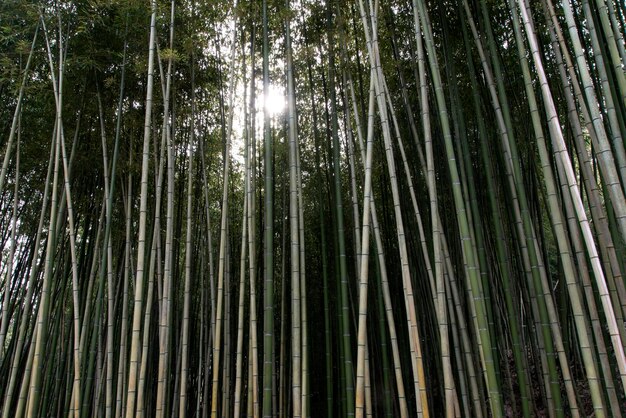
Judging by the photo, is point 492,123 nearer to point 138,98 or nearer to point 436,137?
point 436,137

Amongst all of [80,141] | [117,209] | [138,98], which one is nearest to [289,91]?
[138,98]

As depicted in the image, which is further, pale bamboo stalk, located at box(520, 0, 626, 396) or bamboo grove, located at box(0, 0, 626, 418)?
bamboo grove, located at box(0, 0, 626, 418)

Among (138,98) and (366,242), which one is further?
(138,98)

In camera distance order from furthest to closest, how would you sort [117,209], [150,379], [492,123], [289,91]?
[117,209] < [150,379] < [492,123] < [289,91]

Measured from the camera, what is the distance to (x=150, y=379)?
389cm

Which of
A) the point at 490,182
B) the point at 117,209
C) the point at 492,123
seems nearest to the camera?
the point at 490,182

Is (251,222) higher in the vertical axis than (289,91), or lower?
lower

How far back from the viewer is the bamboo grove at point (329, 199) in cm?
214

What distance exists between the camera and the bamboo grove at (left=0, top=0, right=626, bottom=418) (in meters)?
2.14

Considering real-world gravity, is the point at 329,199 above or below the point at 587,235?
above

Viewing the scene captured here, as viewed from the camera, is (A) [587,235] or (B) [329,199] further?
(B) [329,199]

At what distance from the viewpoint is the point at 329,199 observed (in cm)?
395

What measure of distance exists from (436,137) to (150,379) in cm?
302

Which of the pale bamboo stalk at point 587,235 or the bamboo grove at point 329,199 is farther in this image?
the bamboo grove at point 329,199
